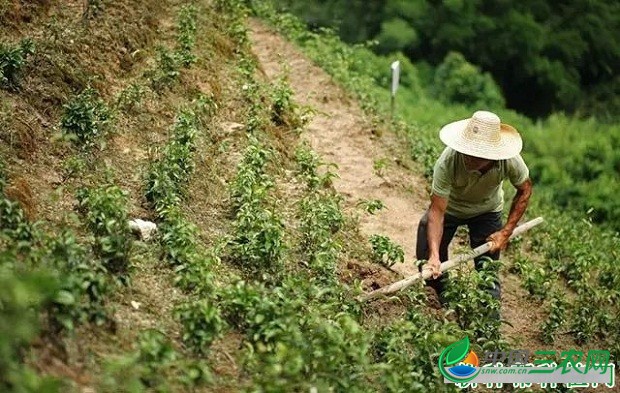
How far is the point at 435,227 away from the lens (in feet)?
18.7

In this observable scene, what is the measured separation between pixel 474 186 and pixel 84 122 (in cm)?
261

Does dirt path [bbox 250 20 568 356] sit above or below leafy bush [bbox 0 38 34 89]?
below

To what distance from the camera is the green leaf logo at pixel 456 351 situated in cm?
494

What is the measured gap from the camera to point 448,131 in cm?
592

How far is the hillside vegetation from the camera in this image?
4.05 metres

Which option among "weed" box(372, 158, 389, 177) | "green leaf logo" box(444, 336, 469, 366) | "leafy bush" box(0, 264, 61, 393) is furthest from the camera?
"weed" box(372, 158, 389, 177)

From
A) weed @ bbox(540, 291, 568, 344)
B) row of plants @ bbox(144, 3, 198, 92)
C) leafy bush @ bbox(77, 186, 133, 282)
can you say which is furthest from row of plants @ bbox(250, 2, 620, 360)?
Result: leafy bush @ bbox(77, 186, 133, 282)

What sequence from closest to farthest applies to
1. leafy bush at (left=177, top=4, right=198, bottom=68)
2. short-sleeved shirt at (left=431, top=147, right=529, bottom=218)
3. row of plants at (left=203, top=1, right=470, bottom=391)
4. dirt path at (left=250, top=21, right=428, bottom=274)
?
row of plants at (left=203, top=1, right=470, bottom=391) → short-sleeved shirt at (left=431, top=147, right=529, bottom=218) → leafy bush at (left=177, top=4, right=198, bottom=68) → dirt path at (left=250, top=21, right=428, bottom=274)

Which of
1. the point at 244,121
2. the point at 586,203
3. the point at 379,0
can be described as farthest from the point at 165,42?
the point at 379,0

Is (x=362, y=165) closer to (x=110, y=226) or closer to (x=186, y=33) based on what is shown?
(x=186, y=33)

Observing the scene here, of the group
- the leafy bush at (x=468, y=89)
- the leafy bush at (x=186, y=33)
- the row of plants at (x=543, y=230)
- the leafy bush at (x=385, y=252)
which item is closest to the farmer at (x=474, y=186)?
the leafy bush at (x=385, y=252)

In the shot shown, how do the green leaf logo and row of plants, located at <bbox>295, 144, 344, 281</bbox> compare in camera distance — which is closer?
the green leaf logo

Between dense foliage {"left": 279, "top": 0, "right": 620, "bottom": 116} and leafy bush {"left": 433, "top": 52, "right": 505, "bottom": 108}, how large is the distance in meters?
1.79

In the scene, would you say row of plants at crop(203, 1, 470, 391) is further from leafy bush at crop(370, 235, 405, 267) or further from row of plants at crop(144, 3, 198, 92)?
Answer: row of plants at crop(144, 3, 198, 92)
